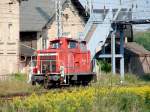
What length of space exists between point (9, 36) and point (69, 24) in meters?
12.5

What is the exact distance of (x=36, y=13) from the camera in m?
60.4

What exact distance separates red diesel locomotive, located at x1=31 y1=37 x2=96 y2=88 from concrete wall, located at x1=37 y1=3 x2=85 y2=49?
25543 millimetres

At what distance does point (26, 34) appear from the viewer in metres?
59.7

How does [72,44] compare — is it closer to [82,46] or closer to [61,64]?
[82,46]

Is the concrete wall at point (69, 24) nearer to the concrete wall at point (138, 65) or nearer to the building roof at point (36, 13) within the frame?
the building roof at point (36, 13)

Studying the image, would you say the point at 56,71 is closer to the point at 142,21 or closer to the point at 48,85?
the point at 48,85

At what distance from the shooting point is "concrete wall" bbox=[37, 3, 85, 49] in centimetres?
6053

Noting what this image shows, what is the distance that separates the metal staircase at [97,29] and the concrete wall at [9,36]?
9522 mm

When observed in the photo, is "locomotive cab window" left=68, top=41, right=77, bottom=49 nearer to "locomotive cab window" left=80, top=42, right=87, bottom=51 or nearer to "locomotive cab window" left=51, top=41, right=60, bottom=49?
"locomotive cab window" left=80, top=42, right=87, bottom=51

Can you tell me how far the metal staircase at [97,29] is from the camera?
4422cm

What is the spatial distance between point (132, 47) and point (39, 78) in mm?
40066

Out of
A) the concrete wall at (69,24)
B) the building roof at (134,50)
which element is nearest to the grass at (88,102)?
the concrete wall at (69,24)

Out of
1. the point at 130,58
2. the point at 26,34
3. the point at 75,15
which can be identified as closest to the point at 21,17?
the point at 26,34

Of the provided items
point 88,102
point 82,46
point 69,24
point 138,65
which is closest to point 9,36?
point 69,24
